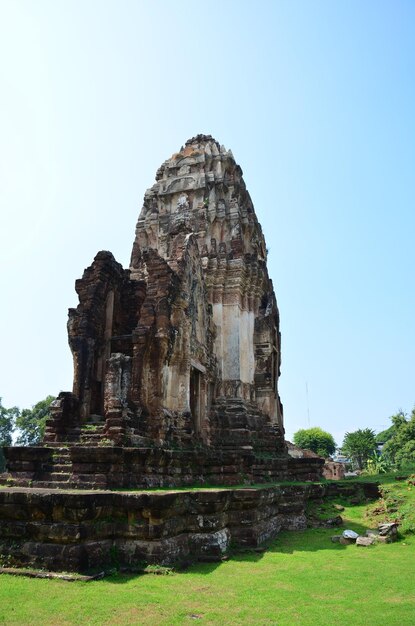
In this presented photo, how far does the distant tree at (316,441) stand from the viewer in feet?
228

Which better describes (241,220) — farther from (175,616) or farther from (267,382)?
(175,616)

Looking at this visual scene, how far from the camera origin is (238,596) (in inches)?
266

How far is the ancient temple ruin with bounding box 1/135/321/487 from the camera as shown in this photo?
11.0m

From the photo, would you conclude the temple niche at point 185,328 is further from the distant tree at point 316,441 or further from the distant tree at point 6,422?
the distant tree at point 316,441

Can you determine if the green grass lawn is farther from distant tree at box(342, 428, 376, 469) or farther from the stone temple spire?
distant tree at box(342, 428, 376, 469)

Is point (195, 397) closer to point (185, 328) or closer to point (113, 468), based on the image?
point (185, 328)

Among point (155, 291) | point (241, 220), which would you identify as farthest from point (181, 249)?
point (241, 220)

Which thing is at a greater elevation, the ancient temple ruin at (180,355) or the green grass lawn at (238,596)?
the ancient temple ruin at (180,355)

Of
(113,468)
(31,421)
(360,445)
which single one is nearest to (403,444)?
(360,445)

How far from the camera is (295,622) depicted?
18.7ft

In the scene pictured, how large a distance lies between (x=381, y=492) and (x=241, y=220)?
11.3 meters

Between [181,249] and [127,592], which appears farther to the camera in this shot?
[181,249]

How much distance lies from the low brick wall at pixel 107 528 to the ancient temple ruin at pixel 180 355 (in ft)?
3.91

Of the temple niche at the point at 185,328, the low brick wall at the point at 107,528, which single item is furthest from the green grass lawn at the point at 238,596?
the temple niche at the point at 185,328
